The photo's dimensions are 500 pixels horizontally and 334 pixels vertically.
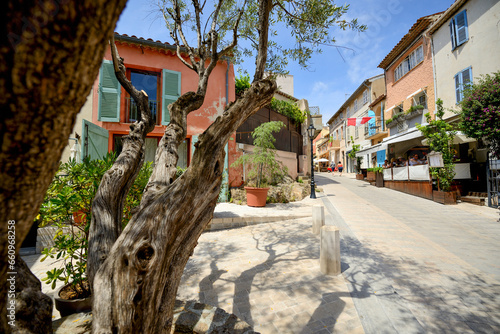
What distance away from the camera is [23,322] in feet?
3.90

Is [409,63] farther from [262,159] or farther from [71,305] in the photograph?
[71,305]

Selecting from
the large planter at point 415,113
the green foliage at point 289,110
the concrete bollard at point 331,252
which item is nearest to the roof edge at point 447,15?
the large planter at point 415,113

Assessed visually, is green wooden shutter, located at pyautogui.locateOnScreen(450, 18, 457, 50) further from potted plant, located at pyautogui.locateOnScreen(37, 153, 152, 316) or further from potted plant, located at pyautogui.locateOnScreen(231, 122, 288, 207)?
potted plant, located at pyautogui.locateOnScreen(37, 153, 152, 316)

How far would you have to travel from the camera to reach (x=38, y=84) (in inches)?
19.9

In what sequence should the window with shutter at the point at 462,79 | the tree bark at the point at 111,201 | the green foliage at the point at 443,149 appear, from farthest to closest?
1. the window with shutter at the point at 462,79
2. the green foliage at the point at 443,149
3. the tree bark at the point at 111,201

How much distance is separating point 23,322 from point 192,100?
2.58 m

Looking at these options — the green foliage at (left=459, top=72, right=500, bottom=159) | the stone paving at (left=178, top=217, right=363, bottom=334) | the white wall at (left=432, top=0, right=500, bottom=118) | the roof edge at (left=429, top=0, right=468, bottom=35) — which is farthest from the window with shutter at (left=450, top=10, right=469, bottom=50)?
the stone paving at (left=178, top=217, right=363, bottom=334)

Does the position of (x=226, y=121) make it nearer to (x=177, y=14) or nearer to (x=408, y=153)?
(x=177, y=14)

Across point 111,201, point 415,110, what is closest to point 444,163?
point 415,110

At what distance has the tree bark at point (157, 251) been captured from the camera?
129 cm

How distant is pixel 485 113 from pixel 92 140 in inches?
488

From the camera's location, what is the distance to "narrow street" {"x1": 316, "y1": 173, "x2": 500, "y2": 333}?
2486mm

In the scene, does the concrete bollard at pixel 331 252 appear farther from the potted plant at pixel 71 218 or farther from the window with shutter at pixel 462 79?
the window with shutter at pixel 462 79

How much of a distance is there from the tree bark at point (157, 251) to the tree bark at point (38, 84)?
2.23ft
